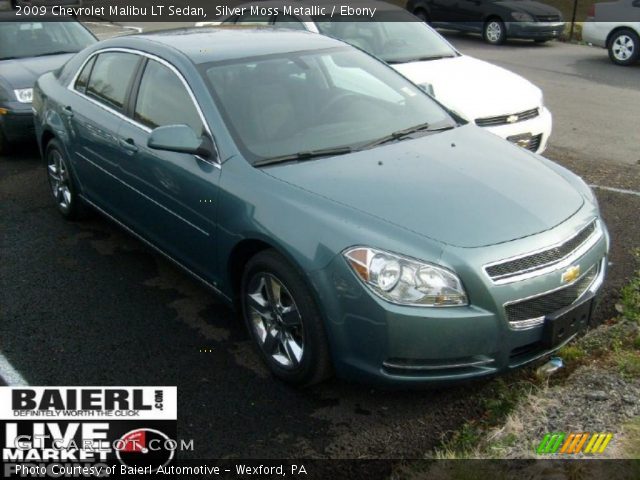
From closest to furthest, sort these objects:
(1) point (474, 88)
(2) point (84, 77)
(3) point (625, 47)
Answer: (2) point (84, 77) < (1) point (474, 88) < (3) point (625, 47)

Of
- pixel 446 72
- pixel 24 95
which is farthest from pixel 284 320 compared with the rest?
pixel 24 95

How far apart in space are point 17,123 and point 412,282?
6029 mm

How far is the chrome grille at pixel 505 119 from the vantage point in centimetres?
679

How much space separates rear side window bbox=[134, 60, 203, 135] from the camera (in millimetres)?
4457

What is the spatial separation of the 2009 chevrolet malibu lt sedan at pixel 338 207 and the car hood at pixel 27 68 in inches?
119

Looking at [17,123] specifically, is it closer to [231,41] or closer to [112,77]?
[112,77]

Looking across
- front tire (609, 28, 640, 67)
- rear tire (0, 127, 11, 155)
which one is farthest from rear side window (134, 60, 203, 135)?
front tire (609, 28, 640, 67)

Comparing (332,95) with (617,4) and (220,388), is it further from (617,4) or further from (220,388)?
(617,4)

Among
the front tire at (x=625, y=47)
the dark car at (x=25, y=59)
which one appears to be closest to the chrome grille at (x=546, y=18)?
the front tire at (x=625, y=47)

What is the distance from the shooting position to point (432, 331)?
10.9 feet

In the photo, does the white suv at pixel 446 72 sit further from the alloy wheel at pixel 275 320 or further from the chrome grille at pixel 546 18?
the chrome grille at pixel 546 18

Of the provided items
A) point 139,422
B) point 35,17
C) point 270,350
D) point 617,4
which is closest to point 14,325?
point 139,422

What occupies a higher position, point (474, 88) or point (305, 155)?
point (305, 155)

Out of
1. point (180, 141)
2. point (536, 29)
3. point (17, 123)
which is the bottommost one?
point (17, 123)
